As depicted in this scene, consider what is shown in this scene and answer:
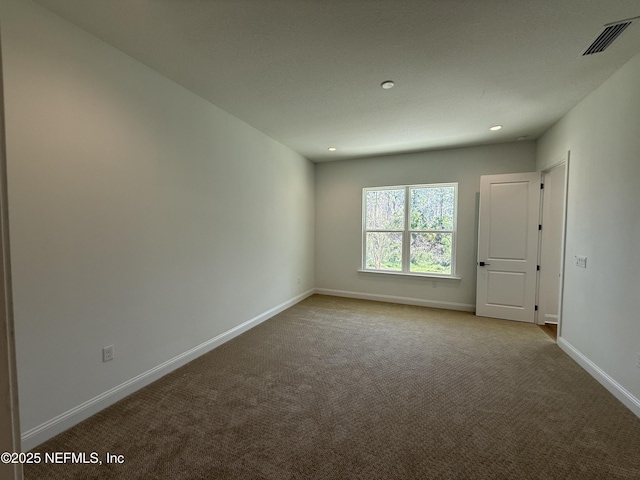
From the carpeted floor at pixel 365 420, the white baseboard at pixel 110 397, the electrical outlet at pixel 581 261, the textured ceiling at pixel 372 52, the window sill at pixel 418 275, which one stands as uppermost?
the textured ceiling at pixel 372 52

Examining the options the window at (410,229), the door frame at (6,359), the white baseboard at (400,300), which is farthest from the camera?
the window at (410,229)

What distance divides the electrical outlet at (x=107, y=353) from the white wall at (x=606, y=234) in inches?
155

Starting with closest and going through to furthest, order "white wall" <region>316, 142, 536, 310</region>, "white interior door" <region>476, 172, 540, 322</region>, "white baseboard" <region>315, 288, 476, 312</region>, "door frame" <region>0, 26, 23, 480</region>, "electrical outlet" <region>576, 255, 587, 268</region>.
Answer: "door frame" <region>0, 26, 23, 480</region> → "electrical outlet" <region>576, 255, 587, 268</region> → "white interior door" <region>476, 172, 540, 322</region> → "white wall" <region>316, 142, 536, 310</region> → "white baseboard" <region>315, 288, 476, 312</region>

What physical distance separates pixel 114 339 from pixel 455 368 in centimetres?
299

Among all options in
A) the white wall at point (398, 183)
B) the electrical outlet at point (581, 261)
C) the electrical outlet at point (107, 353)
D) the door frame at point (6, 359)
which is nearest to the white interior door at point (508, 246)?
the white wall at point (398, 183)

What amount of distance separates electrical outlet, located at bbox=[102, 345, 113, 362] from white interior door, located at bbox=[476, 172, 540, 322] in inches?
179

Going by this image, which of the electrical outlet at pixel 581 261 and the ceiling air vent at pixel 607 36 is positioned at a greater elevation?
the ceiling air vent at pixel 607 36

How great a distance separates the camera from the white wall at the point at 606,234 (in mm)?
2135

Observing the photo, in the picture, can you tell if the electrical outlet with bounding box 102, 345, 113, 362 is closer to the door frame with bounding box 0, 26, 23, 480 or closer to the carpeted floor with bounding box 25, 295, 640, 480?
the carpeted floor with bounding box 25, 295, 640, 480

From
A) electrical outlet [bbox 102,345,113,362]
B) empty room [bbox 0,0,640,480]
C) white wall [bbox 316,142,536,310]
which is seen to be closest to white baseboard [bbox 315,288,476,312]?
white wall [bbox 316,142,536,310]

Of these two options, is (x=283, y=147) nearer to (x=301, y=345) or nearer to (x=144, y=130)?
(x=144, y=130)

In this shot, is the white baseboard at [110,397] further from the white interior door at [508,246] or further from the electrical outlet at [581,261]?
the electrical outlet at [581,261]

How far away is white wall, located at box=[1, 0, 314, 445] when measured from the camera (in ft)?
5.43

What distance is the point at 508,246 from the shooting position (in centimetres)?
403
